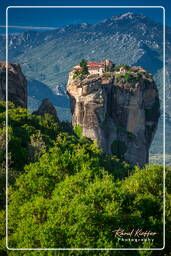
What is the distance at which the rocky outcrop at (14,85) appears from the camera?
239ft

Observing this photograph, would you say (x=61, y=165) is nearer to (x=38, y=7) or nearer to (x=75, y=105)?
(x=38, y=7)

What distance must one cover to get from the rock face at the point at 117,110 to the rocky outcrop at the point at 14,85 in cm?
963

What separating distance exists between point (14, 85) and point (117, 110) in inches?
745

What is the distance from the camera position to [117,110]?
276ft

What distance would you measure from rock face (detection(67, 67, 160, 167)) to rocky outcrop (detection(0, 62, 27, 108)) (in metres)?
9.63

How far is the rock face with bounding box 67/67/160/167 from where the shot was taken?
8012 centimetres

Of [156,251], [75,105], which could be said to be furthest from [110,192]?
[75,105]
